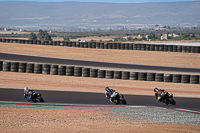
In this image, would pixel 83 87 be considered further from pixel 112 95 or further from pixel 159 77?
pixel 159 77

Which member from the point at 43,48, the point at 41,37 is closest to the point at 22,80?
the point at 43,48

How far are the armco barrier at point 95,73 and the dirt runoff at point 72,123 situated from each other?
9.08 meters

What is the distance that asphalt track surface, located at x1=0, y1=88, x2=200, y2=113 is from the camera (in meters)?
14.9

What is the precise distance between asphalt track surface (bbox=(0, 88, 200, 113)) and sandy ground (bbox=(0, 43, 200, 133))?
1.47m

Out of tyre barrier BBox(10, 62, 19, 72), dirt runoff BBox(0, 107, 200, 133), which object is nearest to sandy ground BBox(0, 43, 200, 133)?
dirt runoff BBox(0, 107, 200, 133)

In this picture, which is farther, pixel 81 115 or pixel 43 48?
pixel 43 48

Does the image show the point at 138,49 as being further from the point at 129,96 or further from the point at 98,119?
the point at 98,119

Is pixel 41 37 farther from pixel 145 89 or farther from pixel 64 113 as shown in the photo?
pixel 64 113

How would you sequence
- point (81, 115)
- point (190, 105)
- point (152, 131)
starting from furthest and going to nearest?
point (190, 105) < point (81, 115) < point (152, 131)

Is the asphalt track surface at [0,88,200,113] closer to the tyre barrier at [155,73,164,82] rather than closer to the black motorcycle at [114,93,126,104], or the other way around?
the black motorcycle at [114,93,126,104]

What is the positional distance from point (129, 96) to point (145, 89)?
9.56 feet

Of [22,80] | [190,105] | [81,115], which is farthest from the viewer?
[22,80]

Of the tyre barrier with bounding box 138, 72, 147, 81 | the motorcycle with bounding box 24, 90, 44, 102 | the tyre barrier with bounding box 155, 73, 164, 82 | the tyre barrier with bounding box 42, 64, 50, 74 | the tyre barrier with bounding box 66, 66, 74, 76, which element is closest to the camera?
the motorcycle with bounding box 24, 90, 44, 102

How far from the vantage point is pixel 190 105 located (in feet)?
48.9
